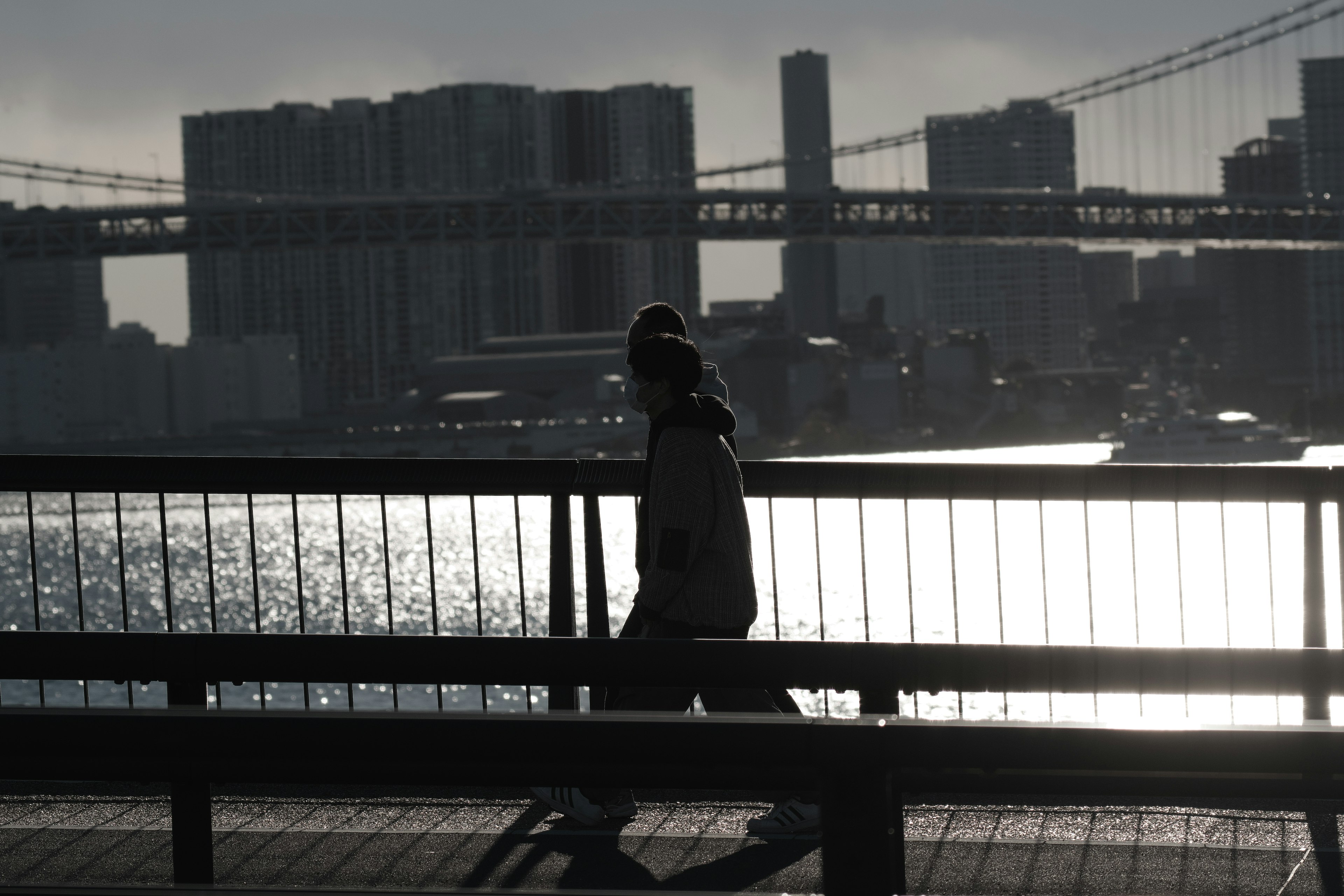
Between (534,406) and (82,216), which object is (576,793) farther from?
(534,406)

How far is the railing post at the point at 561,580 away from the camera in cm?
447

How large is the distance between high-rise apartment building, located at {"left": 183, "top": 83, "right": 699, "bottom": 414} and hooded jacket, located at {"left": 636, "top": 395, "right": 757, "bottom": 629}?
11926cm

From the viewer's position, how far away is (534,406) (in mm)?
91375

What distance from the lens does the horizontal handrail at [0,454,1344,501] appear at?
15.0ft

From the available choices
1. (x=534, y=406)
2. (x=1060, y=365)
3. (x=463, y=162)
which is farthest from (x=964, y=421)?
(x=463, y=162)

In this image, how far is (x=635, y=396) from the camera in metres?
4.07

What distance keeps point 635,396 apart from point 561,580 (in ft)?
2.33

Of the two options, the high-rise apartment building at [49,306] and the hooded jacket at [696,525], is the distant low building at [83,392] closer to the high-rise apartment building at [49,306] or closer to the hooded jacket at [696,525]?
the high-rise apartment building at [49,306]

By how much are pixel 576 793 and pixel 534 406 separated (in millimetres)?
87672

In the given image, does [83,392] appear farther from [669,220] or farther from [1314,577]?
[1314,577]

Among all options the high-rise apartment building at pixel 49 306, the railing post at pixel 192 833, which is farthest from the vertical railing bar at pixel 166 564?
the high-rise apartment building at pixel 49 306

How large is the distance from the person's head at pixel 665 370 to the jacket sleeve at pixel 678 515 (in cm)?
9

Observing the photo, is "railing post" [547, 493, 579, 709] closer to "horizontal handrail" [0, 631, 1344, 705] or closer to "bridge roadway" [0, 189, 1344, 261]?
"horizontal handrail" [0, 631, 1344, 705]

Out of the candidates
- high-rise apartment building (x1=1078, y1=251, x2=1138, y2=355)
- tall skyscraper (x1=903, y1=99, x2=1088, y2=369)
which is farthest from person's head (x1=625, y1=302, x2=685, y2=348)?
high-rise apartment building (x1=1078, y1=251, x2=1138, y2=355)
